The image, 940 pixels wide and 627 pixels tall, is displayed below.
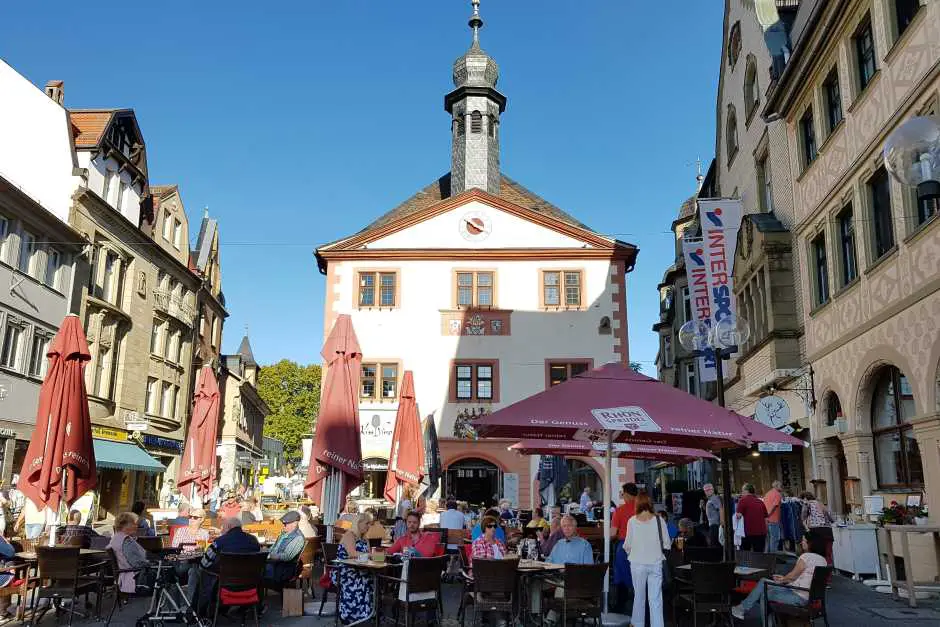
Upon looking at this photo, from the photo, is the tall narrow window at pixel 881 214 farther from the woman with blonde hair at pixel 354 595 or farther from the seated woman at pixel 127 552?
the seated woman at pixel 127 552

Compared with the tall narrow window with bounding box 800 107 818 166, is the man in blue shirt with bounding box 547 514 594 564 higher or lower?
lower

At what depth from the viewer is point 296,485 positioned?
4238 centimetres

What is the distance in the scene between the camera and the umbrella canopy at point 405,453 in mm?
18938

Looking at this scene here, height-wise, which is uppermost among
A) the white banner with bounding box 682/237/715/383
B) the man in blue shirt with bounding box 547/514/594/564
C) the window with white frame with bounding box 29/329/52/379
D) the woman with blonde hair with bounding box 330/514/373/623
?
the white banner with bounding box 682/237/715/383

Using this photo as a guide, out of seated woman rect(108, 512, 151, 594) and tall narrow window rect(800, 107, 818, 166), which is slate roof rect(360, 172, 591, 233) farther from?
seated woman rect(108, 512, 151, 594)

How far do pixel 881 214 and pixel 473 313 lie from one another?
18.2 metres

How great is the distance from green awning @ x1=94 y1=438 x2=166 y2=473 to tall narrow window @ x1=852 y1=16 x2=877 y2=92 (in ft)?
78.6

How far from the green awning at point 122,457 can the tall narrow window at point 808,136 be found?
22.6 meters

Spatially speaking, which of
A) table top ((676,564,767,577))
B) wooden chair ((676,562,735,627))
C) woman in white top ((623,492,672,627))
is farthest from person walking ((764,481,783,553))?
woman in white top ((623,492,672,627))

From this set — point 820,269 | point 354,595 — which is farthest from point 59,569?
point 820,269

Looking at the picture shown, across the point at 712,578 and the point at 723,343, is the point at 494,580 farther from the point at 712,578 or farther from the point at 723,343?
the point at 723,343

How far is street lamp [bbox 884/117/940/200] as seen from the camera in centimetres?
550

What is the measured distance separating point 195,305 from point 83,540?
29383 mm

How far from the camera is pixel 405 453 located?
19312 mm
